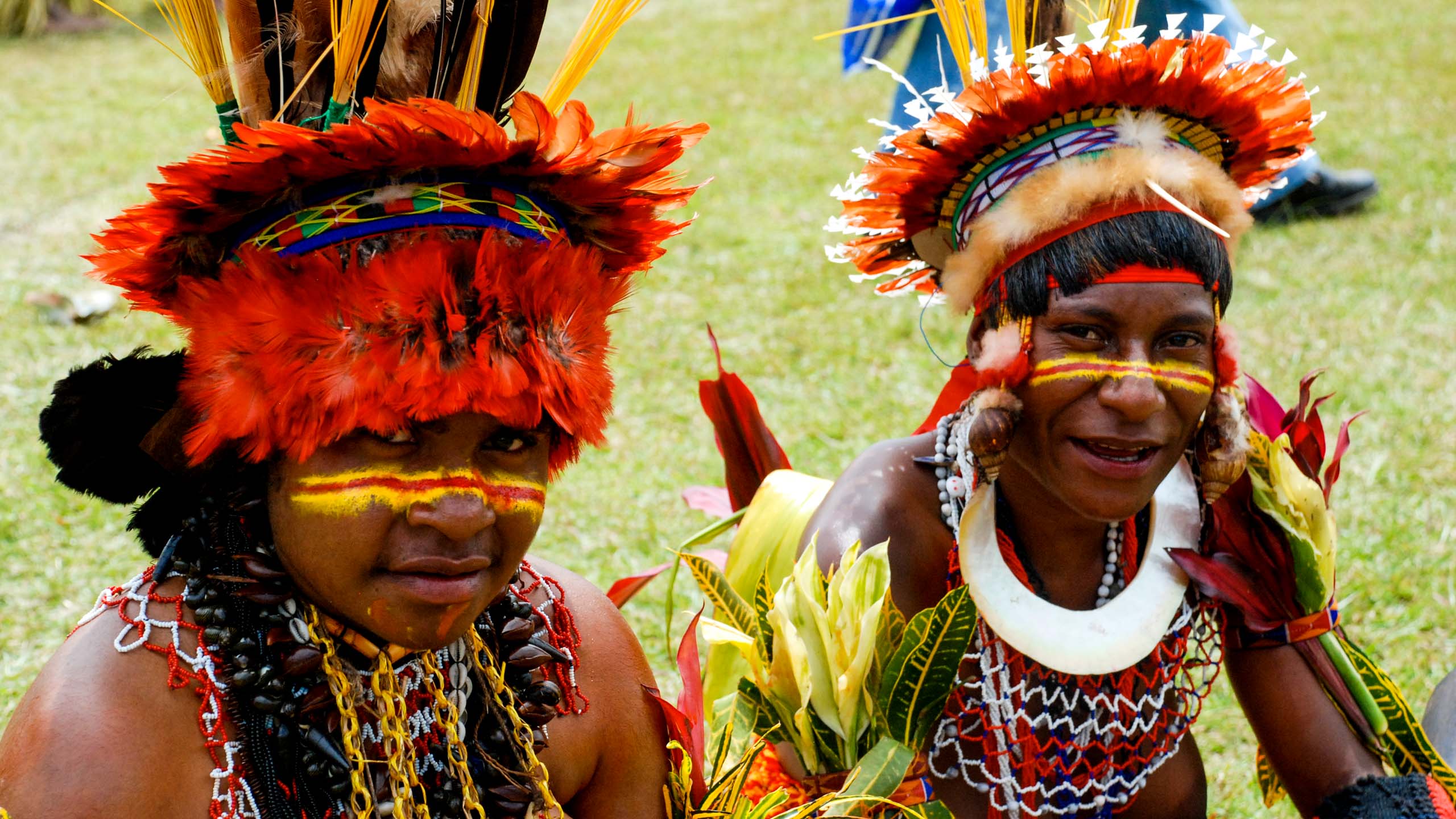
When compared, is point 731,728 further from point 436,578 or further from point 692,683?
point 436,578

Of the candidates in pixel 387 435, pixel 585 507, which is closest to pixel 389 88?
pixel 387 435

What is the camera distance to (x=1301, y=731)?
2967mm

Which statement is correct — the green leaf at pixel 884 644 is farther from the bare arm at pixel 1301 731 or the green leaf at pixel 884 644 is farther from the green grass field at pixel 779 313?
the green grass field at pixel 779 313

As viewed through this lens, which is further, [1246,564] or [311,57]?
[1246,564]

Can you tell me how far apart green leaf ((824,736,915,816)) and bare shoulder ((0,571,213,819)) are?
3.65 feet

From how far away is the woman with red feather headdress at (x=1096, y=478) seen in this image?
265 cm

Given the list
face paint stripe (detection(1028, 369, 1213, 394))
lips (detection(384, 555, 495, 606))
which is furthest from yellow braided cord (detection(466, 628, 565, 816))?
face paint stripe (detection(1028, 369, 1213, 394))

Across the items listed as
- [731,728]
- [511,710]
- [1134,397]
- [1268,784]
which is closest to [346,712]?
[511,710]

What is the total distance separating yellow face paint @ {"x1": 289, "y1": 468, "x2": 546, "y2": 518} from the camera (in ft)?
6.38

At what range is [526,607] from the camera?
237 cm

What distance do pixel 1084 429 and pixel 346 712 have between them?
1.46 m

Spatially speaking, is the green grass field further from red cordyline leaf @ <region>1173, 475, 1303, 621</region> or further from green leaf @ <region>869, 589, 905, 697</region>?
green leaf @ <region>869, 589, 905, 697</region>

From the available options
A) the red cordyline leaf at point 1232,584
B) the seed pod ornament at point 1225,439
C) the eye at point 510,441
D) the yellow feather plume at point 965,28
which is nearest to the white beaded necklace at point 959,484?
the red cordyline leaf at point 1232,584

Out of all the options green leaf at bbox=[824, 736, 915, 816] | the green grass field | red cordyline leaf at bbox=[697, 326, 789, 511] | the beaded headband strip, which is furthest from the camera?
the green grass field
